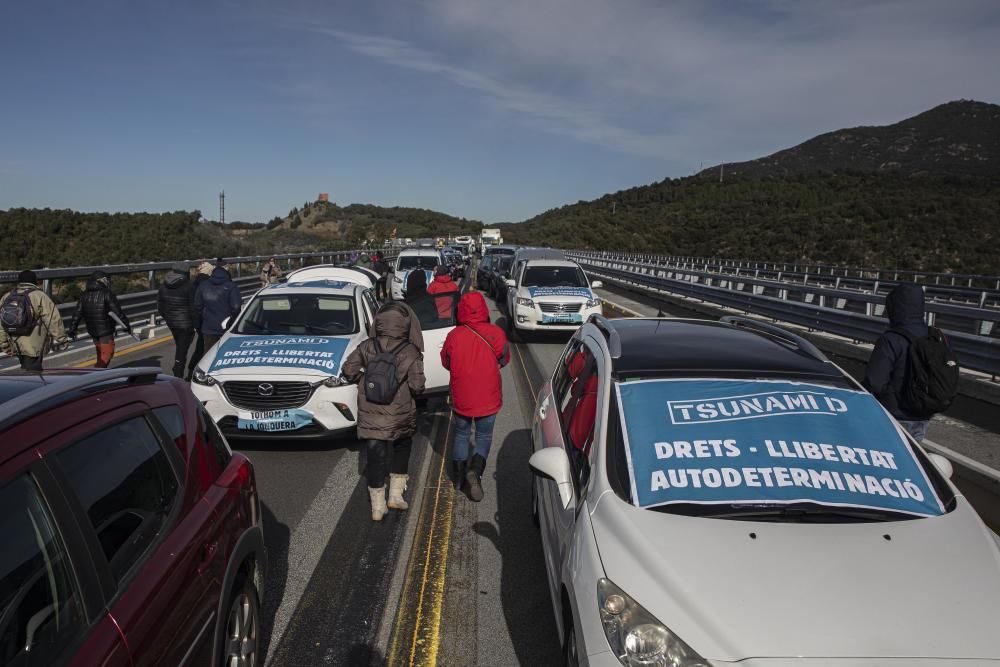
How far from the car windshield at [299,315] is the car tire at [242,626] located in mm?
4752

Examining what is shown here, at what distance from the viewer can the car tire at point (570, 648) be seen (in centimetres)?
273

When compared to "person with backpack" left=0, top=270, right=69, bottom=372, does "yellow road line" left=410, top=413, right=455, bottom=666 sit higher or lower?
lower

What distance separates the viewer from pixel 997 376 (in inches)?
332

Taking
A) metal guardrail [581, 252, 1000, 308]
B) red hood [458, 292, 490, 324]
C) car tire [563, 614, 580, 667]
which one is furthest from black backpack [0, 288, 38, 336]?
metal guardrail [581, 252, 1000, 308]

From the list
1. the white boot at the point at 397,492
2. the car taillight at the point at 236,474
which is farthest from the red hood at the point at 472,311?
the car taillight at the point at 236,474

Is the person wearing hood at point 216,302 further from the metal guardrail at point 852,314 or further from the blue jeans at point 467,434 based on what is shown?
the metal guardrail at point 852,314

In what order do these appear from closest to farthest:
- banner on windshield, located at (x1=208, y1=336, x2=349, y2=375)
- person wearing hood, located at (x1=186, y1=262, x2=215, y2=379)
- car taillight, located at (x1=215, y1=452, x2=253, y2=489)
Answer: car taillight, located at (x1=215, y1=452, x2=253, y2=489), banner on windshield, located at (x1=208, y1=336, x2=349, y2=375), person wearing hood, located at (x1=186, y1=262, x2=215, y2=379)

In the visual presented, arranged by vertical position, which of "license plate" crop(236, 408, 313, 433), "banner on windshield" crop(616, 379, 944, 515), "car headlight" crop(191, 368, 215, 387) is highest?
"banner on windshield" crop(616, 379, 944, 515)

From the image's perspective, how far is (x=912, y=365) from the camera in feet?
15.2

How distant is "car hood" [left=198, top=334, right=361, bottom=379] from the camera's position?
6613 millimetres

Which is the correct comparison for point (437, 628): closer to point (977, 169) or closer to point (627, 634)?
point (627, 634)

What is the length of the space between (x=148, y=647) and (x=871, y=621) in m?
2.37

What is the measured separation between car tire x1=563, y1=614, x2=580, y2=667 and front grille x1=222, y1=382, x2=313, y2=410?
4163mm

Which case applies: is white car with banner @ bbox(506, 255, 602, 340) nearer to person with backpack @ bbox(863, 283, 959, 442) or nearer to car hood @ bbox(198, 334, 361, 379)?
car hood @ bbox(198, 334, 361, 379)
